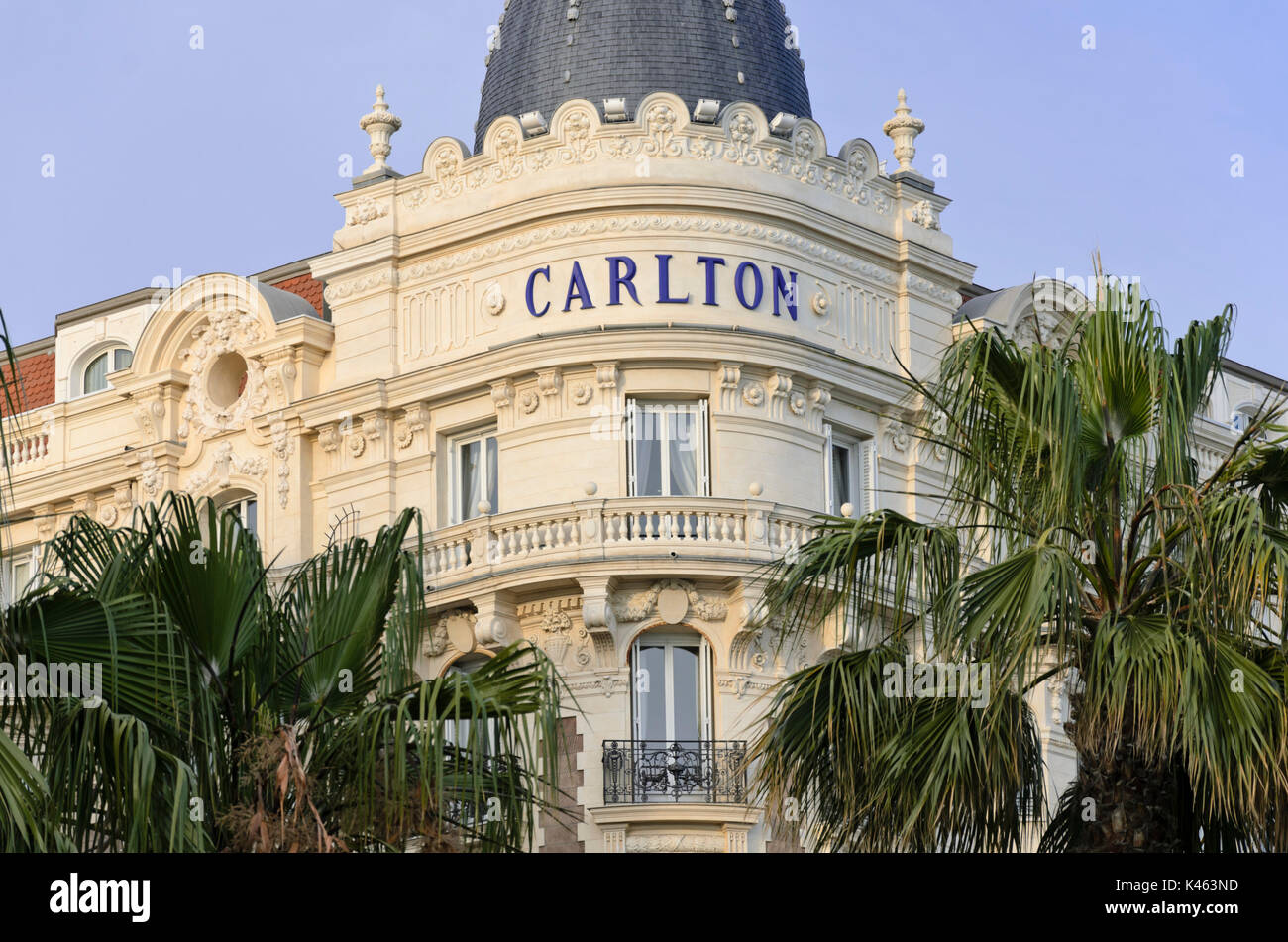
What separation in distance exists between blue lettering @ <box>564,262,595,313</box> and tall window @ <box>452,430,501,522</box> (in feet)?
7.11

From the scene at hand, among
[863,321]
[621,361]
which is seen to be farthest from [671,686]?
[863,321]

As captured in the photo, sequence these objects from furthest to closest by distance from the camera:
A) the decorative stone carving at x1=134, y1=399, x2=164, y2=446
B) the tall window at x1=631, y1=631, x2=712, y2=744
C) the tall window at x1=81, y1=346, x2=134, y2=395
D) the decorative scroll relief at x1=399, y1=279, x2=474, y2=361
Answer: the tall window at x1=81, y1=346, x2=134, y2=395, the decorative stone carving at x1=134, y1=399, x2=164, y2=446, the decorative scroll relief at x1=399, y1=279, x2=474, y2=361, the tall window at x1=631, y1=631, x2=712, y2=744

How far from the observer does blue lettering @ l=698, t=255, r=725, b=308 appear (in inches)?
1353

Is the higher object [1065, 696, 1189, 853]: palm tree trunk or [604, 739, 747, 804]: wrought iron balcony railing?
[604, 739, 747, 804]: wrought iron balcony railing

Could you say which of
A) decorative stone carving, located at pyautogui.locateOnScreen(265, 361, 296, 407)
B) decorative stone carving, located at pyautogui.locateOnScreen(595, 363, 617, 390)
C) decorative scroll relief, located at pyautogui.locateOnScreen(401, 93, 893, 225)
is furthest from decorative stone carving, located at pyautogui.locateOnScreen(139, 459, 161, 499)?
decorative stone carving, located at pyautogui.locateOnScreen(595, 363, 617, 390)

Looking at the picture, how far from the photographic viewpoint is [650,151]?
34781mm

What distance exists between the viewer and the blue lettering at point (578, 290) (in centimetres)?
3453

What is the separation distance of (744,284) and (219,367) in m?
8.58

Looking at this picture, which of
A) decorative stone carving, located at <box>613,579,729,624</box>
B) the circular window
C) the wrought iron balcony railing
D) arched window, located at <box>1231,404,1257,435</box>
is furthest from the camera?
arched window, located at <box>1231,404,1257,435</box>

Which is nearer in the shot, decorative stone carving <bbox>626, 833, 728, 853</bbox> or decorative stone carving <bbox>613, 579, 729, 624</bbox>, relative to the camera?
decorative stone carving <bbox>626, 833, 728, 853</bbox>

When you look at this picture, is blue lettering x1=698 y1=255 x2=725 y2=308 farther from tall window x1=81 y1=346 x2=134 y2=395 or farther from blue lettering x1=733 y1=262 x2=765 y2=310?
tall window x1=81 y1=346 x2=134 y2=395

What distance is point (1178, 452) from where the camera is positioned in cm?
1928

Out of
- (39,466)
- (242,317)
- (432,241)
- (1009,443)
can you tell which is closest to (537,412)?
(432,241)
